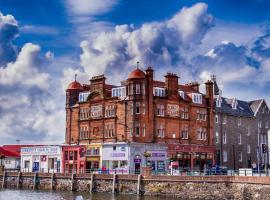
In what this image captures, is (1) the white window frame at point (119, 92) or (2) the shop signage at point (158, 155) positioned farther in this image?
(1) the white window frame at point (119, 92)

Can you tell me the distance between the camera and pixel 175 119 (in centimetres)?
8600

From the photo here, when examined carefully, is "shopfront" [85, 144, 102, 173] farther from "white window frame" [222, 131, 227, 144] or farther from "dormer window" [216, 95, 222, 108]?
"dormer window" [216, 95, 222, 108]

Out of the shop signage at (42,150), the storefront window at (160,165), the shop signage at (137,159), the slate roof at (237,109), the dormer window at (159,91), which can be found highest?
the dormer window at (159,91)

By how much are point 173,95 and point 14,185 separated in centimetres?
3173

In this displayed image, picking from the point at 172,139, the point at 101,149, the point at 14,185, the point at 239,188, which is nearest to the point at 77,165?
the point at 101,149

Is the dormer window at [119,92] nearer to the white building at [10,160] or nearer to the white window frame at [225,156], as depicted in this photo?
the white window frame at [225,156]

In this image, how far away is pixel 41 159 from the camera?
94.5 metres

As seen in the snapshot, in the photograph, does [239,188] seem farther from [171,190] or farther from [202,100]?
[202,100]

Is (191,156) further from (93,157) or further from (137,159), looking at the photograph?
(93,157)

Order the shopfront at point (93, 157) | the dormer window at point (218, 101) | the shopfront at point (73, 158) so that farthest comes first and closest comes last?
the dormer window at point (218, 101) → the shopfront at point (73, 158) → the shopfront at point (93, 157)

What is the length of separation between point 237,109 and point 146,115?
24567 mm

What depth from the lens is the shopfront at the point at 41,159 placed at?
9078 cm

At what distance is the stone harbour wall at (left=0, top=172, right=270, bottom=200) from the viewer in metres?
54.2

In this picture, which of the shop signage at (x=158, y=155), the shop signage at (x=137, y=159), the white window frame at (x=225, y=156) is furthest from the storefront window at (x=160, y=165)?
the white window frame at (x=225, y=156)
